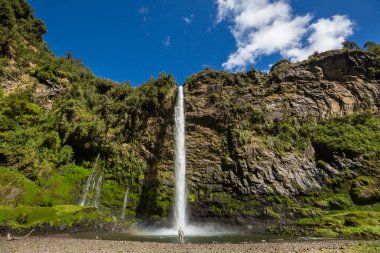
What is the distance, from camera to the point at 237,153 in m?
31.0

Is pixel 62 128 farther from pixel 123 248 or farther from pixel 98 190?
pixel 123 248

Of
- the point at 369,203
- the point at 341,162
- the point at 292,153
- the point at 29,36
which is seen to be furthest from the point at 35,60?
the point at 369,203

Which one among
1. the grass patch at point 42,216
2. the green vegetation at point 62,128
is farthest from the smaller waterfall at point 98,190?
the grass patch at point 42,216

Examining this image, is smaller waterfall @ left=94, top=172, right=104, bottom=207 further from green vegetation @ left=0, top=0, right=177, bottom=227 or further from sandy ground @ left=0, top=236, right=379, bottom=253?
sandy ground @ left=0, top=236, right=379, bottom=253

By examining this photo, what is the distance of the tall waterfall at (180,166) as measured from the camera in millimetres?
28406

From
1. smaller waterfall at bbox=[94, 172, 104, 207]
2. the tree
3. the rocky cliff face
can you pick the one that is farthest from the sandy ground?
the tree

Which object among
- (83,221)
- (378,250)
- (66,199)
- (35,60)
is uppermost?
(35,60)

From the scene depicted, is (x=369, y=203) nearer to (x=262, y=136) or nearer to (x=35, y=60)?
(x=262, y=136)

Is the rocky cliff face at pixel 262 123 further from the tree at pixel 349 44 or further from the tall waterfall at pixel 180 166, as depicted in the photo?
the tree at pixel 349 44

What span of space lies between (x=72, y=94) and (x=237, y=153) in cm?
2343

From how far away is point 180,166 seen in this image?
31453 millimetres

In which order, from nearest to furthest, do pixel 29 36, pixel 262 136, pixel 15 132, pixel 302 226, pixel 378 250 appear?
pixel 378 250
pixel 302 226
pixel 15 132
pixel 262 136
pixel 29 36

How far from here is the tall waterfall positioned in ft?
93.2

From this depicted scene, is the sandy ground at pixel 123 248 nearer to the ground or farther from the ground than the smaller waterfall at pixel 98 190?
nearer to the ground
